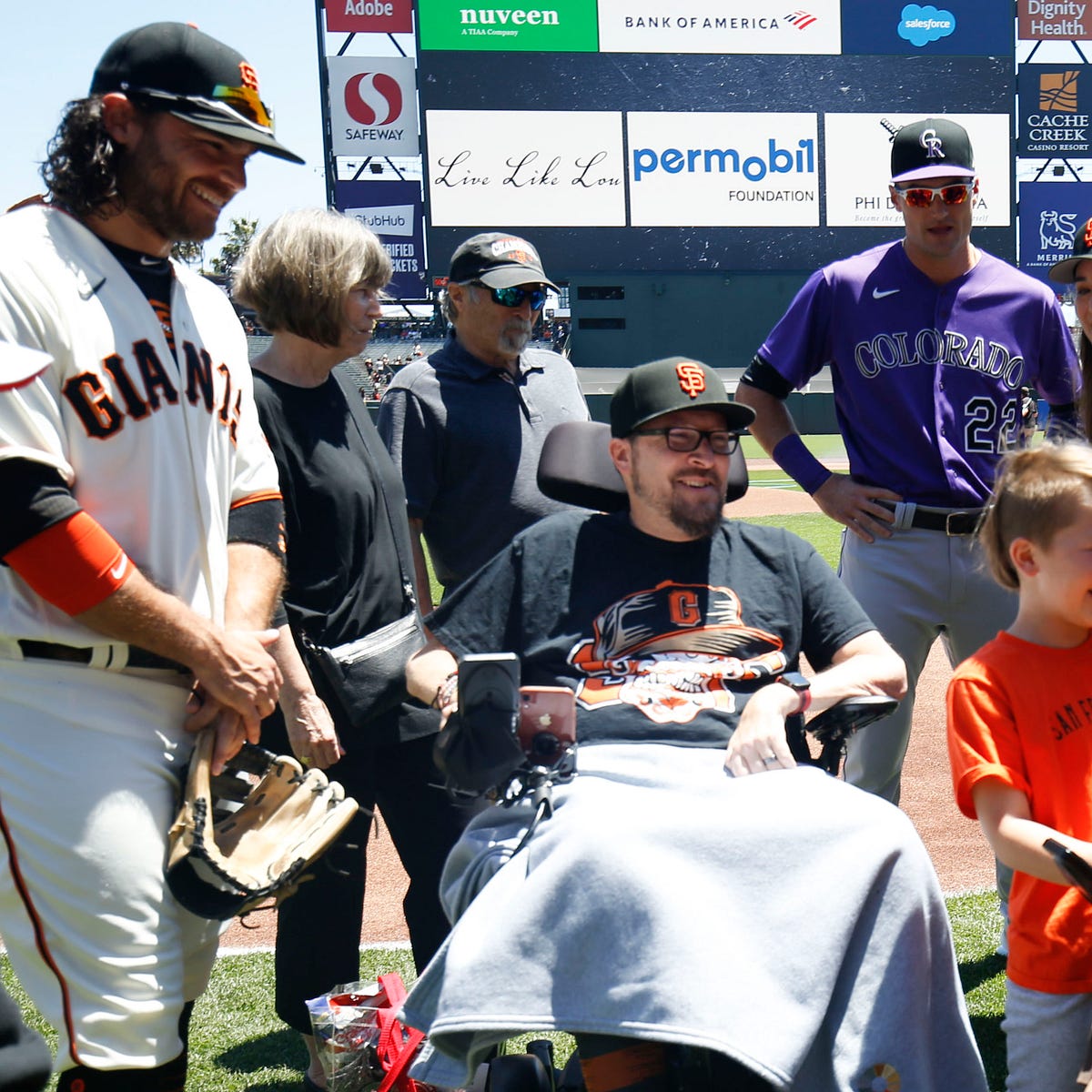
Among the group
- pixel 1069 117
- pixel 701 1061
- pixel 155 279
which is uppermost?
pixel 1069 117

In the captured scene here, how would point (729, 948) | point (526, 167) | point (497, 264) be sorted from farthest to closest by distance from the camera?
point (526, 167) < point (497, 264) < point (729, 948)

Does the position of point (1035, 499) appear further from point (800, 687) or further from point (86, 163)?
point (86, 163)

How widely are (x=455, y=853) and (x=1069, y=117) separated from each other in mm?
38034

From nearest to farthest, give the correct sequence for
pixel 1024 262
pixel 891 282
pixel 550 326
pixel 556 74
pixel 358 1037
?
pixel 358 1037
pixel 891 282
pixel 556 74
pixel 1024 262
pixel 550 326

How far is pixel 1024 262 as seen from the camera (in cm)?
3547

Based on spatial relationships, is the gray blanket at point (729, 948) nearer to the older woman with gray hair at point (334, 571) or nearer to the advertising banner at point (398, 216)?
the older woman with gray hair at point (334, 571)

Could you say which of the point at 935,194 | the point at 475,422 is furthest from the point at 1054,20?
the point at 475,422

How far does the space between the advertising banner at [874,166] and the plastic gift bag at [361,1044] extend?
32842 millimetres

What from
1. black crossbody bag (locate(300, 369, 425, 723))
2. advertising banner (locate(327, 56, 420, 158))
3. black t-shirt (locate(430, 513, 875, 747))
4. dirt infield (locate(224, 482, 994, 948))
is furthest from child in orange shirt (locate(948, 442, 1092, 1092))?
advertising banner (locate(327, 56, 420, 158))

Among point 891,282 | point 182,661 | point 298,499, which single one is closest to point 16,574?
point 182,661

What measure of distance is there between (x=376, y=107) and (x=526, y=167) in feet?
12.9

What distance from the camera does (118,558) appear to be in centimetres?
219

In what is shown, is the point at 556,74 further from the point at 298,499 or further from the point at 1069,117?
the point at 298,499

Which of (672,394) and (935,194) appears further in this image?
(935,194)
